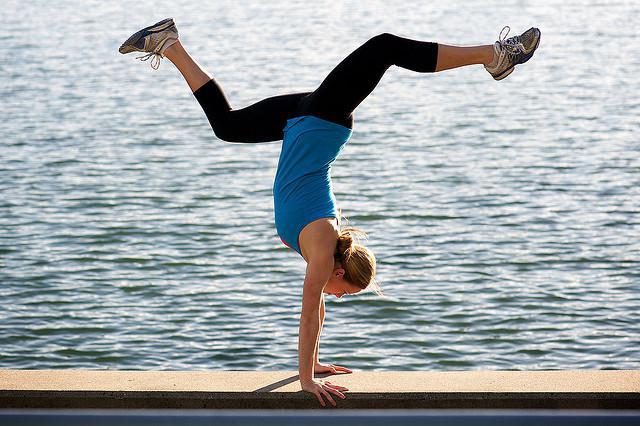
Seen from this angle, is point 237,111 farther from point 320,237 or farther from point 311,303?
point 311,303

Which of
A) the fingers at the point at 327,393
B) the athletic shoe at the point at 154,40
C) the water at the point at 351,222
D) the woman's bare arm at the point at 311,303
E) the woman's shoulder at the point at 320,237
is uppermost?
the athletic shoe at the point at 154,40

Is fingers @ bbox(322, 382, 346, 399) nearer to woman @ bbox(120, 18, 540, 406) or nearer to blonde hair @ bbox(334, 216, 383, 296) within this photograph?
woman @ bbox(120, 18, 540, 406)

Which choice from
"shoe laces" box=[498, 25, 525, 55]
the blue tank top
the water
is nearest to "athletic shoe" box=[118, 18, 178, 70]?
the blue tank top

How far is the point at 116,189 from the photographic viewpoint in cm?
1321

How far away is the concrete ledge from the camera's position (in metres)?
4.44

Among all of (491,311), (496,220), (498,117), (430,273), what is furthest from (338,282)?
(498,117)

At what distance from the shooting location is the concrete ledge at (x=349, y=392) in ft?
14.6

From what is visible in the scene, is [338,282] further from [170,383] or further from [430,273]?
[430,273]

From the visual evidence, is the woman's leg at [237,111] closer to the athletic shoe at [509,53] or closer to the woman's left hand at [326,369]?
the athletic shoe at [509,53]

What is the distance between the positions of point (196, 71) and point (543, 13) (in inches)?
1011

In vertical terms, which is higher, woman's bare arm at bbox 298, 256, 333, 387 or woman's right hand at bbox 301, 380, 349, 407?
woman's bare arm at bbox 298, 256, 333, 387

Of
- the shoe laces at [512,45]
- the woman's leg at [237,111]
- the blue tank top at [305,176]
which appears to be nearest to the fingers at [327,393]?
the blue tank top at [305,176]

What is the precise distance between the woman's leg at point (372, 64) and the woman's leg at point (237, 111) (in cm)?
21

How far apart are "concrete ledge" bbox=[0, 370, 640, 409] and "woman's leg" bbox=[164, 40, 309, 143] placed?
1158 millimetres
